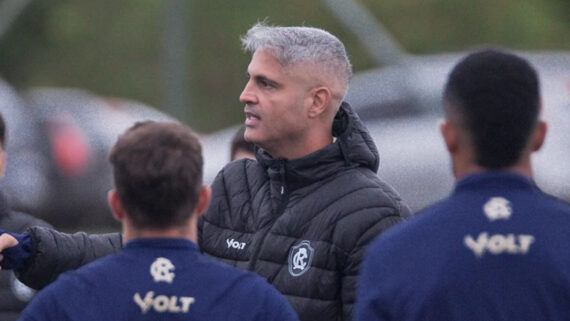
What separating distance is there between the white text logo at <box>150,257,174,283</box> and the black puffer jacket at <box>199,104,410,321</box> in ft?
3.59

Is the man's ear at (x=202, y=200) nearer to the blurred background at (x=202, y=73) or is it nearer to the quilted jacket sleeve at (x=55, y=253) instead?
the quilted jacket sleeve at (x=55, y=253)

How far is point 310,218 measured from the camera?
5223 mm

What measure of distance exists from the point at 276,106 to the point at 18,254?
1.04 meters

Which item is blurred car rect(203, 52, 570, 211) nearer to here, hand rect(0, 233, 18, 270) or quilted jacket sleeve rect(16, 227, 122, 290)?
quilted jacket sleeve rect(16, 227, 122, 290)

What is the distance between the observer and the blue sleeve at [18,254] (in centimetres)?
522

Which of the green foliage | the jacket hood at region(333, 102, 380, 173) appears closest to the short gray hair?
the jacket hood at region(333, 102, 380, 173)

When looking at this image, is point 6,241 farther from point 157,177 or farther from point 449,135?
point 449,135

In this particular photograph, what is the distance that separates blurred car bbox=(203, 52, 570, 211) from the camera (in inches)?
522

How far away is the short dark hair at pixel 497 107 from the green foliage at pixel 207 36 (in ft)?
58.1

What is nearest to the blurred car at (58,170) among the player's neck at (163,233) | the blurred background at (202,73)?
the blurred background at (202,73)

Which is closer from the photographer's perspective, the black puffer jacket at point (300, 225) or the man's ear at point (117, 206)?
the man's ear at point (117, 206)

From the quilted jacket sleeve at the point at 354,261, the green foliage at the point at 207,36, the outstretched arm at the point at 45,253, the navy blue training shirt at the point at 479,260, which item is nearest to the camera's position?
the navy blue training shirt at the point at 479,260

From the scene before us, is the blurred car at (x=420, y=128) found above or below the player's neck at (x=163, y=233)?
below

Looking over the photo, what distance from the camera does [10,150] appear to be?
1370cm
